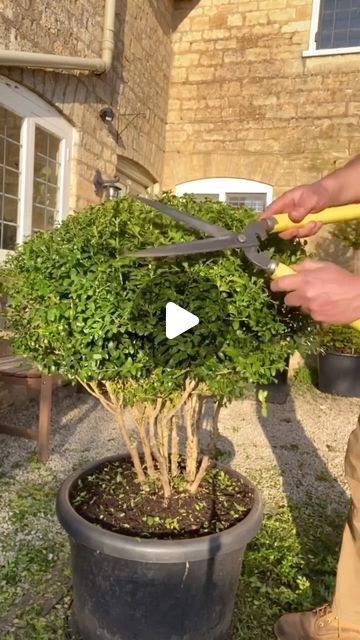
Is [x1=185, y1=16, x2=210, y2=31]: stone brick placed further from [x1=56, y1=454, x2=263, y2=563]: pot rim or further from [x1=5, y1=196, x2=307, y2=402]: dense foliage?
[x1=56, y1=454, x2=263, y2=563]: pot rim

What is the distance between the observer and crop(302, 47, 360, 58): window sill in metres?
7.07

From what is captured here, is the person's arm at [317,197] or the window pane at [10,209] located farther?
the window pane at [10,209]

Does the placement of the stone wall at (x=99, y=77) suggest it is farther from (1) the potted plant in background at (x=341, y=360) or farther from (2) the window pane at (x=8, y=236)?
(1) the potted plant in background at (x=341, y=360)

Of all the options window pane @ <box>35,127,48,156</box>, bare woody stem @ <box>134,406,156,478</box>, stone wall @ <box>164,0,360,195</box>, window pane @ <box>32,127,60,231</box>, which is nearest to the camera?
bare woody stem @ <box>134,406,156,478</box>

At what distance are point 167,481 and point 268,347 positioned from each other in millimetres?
801

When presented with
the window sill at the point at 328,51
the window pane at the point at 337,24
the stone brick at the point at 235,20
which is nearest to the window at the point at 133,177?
the stone brick at the point at 235,20

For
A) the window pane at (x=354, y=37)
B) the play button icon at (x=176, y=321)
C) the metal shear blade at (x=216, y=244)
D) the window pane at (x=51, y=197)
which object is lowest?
the play button icon at (x=176, y=321)

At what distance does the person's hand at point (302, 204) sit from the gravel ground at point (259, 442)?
2.30 meters

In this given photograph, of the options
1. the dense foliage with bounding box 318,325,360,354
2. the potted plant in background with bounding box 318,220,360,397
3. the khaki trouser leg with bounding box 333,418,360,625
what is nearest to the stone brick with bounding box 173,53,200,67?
the potted plant in background with bounding box 318,220,360,397

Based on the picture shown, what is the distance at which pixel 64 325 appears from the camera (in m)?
1.65

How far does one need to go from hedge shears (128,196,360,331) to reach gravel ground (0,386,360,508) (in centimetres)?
232

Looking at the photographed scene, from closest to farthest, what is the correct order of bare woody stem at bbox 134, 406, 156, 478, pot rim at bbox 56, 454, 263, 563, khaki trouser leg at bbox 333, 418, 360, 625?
1. pot rim at bbox 56, 454, 263, 563
2. khaki trouser leg at bbox 333, 418, 360, 625
3. bare woody stem at bbox 134, 406, 156, 478

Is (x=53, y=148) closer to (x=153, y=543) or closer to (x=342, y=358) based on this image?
(x=342, y=358)

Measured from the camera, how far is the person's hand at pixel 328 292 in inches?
52.9
